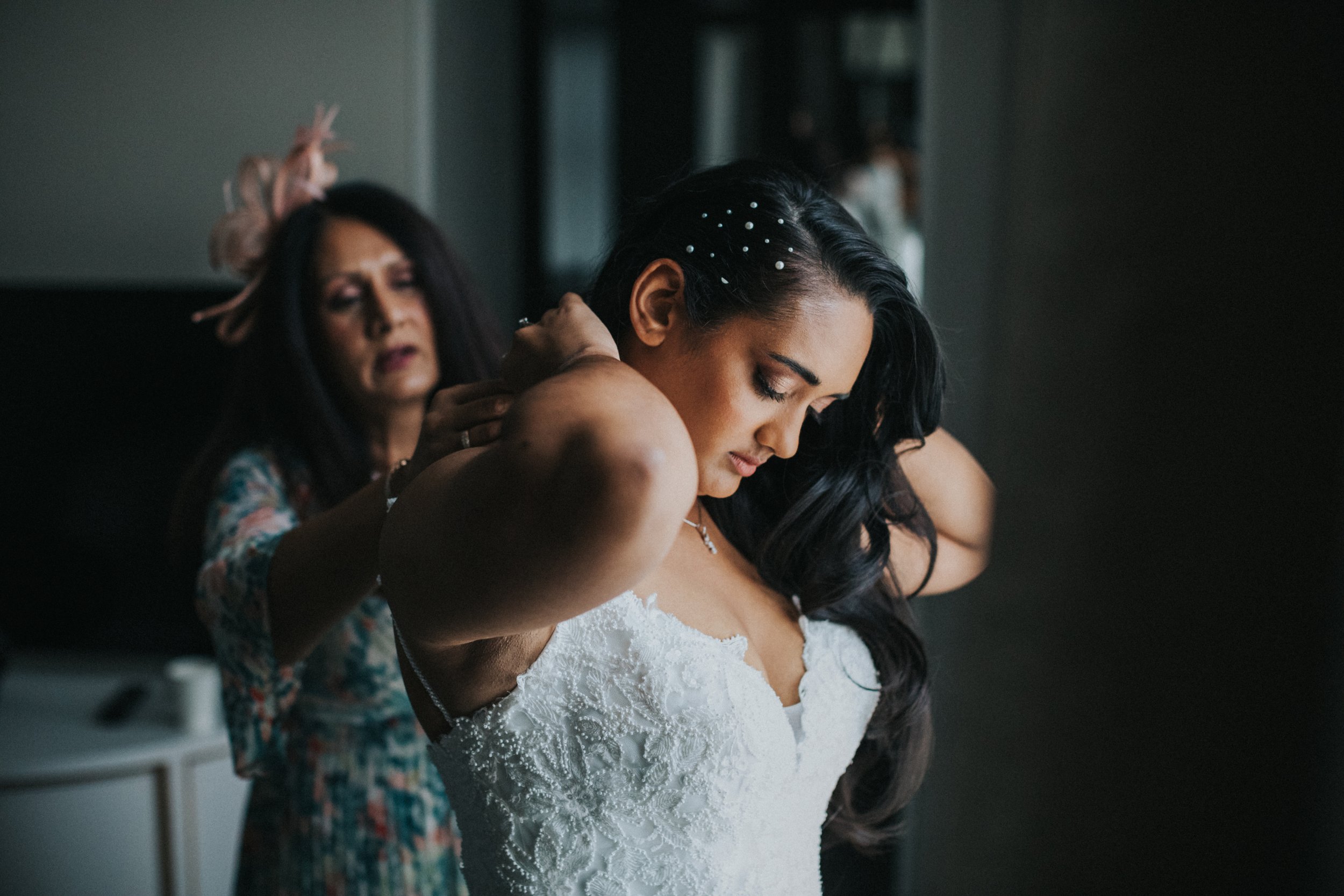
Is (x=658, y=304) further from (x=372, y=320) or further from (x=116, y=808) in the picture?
(x=116, y=808)

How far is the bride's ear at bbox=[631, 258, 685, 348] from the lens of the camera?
2.53ft

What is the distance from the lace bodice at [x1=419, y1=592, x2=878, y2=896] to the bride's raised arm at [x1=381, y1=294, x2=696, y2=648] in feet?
0.77

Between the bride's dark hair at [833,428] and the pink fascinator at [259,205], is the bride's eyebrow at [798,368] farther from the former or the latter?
the pink fascinator at [259,205]

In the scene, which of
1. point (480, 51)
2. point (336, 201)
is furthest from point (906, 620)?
point (480, 51)

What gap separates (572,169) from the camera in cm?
310

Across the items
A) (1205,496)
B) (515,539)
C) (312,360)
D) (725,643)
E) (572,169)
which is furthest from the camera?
(572,169)

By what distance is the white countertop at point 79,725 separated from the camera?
1973 millimetres

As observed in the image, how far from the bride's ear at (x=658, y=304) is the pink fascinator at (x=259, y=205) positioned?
2.72 feet

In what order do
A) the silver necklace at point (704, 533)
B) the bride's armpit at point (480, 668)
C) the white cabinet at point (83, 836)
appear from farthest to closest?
the white cabinet at point (83, 836) < the silver necklace at point (704, 533) < the bride's armpit at point (480, 668)

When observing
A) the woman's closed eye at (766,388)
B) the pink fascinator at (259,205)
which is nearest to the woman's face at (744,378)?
the woman's closed eye at (766,388)

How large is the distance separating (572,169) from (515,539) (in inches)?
110

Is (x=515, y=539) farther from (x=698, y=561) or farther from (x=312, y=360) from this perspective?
(x=312, y=360)

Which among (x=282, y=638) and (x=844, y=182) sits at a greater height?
(x=844, y=182)

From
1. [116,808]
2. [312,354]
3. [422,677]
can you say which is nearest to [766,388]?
[422,677]
